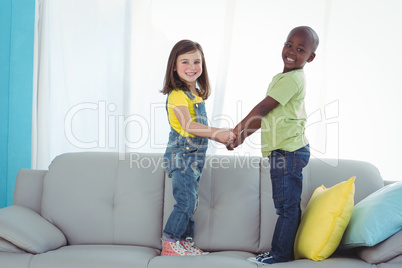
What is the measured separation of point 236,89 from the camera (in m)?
2.74

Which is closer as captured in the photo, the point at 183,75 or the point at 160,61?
the point at 183,75

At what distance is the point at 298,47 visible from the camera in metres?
1.98

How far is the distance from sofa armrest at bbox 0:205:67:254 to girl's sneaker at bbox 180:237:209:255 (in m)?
0.57

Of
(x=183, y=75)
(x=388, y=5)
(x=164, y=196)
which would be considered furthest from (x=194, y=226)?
(x=388, y=5)

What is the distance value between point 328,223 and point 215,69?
128 centimetres

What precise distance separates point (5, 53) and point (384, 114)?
235 cm

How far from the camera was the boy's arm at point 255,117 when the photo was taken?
6.46 feet

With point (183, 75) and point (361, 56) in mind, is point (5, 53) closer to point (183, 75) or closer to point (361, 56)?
point (183, 75)

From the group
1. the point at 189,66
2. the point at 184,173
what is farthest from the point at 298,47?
the point at 184,173

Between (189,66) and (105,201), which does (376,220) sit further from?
(105,201)

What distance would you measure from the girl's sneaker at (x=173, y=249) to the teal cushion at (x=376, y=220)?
2.23 ft

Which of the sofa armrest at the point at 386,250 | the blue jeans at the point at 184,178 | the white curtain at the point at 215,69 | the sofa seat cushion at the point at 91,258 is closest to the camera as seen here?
the sofa armrest at the point at 386,250

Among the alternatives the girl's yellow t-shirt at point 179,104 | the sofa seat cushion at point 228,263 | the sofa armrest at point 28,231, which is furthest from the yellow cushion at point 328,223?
the sofa armrest at point 28,231

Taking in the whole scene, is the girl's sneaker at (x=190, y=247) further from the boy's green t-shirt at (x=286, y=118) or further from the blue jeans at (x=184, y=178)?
the boy's green t-shirt at (x=286, y=118)
